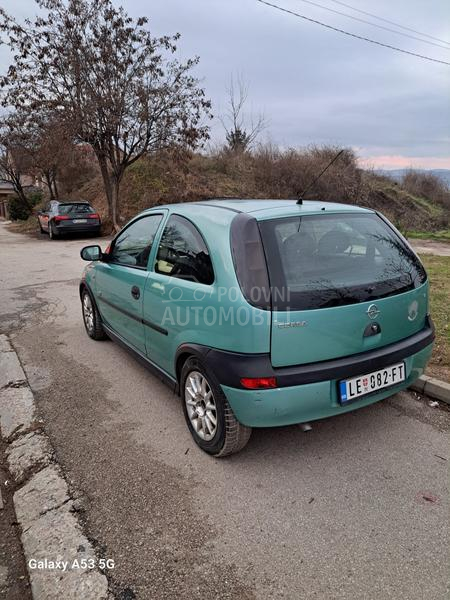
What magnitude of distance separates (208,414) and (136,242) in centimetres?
182

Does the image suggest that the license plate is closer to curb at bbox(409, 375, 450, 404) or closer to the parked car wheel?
curb at bbox(409, 375, 450, 404)

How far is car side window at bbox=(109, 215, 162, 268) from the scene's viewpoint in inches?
140

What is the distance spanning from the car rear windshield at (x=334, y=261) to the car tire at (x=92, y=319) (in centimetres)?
297

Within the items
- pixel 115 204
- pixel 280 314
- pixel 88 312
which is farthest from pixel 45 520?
pixel 115 204

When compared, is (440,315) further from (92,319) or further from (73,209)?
(73,209)

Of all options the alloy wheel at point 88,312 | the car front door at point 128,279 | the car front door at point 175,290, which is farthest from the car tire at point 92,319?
the car front door at point 175,290

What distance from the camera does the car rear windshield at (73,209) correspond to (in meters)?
17.7

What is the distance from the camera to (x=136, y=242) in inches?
152

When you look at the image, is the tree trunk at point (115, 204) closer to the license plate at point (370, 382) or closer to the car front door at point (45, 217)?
the car front door at point (45, 217)

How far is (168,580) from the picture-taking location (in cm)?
190

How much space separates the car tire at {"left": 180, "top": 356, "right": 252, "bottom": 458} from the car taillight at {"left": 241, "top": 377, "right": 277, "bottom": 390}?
24cm

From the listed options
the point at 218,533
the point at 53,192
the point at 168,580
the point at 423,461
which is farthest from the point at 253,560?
the point at 53,192

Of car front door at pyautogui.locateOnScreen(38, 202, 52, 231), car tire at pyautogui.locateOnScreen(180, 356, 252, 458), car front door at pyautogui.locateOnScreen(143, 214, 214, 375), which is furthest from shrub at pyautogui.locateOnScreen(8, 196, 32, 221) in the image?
car tire at pyautogui.locateOnScreen(180, 356, 252, 458)

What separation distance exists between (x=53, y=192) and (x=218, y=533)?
3100 cm
